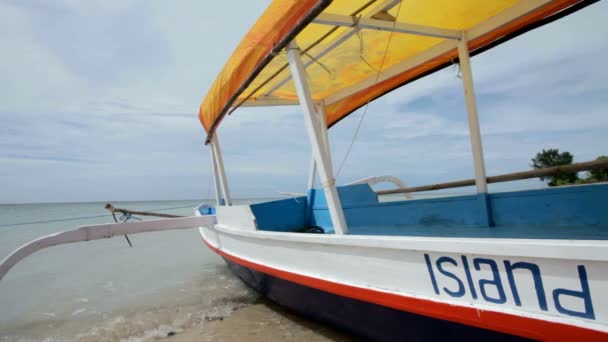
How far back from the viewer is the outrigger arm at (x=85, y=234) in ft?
11.6

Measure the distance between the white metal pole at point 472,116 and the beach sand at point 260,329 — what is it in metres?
2.12

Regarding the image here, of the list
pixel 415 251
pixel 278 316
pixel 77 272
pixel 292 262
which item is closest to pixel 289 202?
pixel 278 316

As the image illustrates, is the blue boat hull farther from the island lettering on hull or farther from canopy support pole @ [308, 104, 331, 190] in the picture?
canopy support pole @ [308, 104, 331, 190]

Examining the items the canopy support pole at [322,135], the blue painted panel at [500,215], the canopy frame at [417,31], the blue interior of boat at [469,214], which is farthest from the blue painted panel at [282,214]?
the canopy frame at [417,31]

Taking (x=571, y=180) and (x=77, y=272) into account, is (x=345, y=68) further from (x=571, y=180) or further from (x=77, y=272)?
(x=571, y=180)

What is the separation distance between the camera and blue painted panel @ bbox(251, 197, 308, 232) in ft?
14.9

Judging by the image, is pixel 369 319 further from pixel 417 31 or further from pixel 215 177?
pixel 215 177

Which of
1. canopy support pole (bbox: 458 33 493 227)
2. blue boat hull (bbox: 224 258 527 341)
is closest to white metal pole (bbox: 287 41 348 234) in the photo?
blue boat hull (bbox: 224 258 527 341)

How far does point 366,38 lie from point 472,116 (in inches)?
56.9

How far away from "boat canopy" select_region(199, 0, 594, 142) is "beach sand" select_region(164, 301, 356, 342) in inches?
102

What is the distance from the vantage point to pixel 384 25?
3020 millimetres

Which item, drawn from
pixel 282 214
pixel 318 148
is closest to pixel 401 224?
pixel 282 214

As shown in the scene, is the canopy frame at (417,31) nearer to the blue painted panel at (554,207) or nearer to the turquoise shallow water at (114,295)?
the blue painted panel at (554,207)

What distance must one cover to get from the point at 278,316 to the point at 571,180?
32.0 ft
